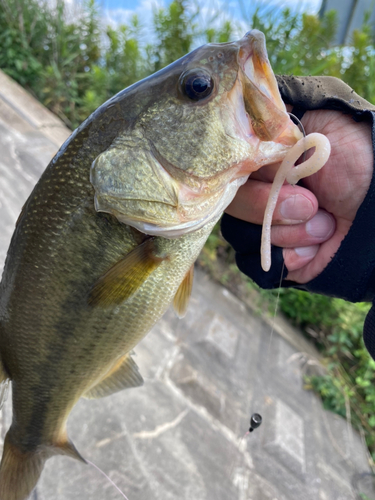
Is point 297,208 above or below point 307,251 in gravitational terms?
above

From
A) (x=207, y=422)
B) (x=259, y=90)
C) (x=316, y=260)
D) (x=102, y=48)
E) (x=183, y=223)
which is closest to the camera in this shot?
(x=259, y=90)

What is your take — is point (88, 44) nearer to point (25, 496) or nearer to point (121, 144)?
point (121, 144)

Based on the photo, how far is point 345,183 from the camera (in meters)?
1.17

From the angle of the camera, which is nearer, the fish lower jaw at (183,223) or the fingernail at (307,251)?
the fish lower jaw at (183,223)

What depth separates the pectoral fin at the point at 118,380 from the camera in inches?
55.8

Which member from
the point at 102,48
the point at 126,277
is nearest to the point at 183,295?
the point at 126,277

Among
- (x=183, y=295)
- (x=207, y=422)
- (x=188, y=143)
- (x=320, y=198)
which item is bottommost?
(x=207, y=422)

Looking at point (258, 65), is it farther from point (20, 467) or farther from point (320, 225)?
point (20, 467)

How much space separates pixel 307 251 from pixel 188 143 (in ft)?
2.27

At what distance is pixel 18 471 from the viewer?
1.26 metres

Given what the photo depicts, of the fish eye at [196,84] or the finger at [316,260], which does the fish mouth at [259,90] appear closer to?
the fish eye at [196,84]

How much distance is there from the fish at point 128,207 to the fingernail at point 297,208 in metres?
0.24

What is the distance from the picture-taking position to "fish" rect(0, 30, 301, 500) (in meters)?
0.91

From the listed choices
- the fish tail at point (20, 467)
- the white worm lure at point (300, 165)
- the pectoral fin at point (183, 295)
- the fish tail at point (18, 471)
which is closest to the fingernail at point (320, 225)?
the white worm lure at point (300, 165)
